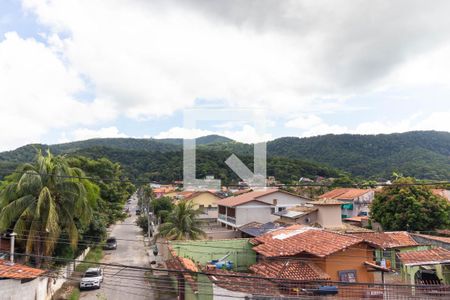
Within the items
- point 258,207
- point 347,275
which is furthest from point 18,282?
point 258,207

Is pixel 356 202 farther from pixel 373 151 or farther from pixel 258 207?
pixel 373 151

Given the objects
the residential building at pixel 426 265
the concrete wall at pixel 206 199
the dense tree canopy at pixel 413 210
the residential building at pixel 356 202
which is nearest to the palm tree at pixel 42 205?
the residential building at pixel 426 265

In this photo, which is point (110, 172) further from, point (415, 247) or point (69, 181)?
point (415, 247)

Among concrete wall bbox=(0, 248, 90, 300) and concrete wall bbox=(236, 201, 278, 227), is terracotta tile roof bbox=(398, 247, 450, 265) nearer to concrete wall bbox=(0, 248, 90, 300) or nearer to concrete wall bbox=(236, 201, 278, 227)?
concrete wall bbox=(0, 248, 90, 300)

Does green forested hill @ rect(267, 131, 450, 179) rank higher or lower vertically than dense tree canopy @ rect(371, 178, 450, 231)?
higher

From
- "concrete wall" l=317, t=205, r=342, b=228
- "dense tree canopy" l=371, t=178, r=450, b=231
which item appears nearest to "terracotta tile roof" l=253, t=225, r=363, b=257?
"concrete wall" l=317, t=205, r=342, b=228

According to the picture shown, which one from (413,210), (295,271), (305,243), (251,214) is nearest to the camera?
(295,271)
